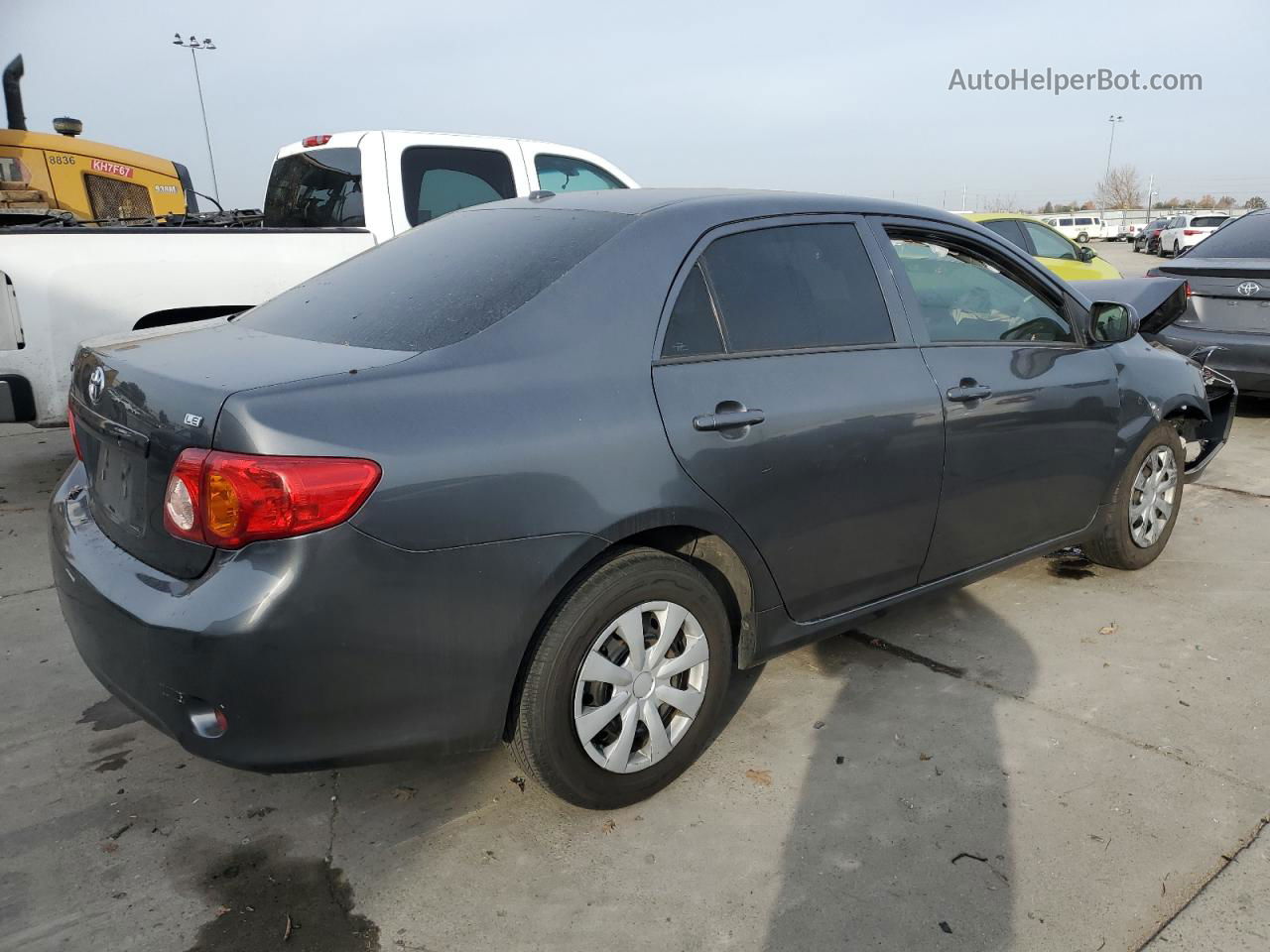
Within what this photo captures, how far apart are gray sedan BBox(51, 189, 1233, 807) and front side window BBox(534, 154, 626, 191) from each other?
364cm

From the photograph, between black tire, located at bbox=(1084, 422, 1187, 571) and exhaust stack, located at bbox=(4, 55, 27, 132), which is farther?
exhaust stack, located at bbox=(4, 55, 27, 132)

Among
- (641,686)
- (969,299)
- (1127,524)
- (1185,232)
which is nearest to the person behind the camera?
(641,686)

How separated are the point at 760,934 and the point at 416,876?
34.3 inches

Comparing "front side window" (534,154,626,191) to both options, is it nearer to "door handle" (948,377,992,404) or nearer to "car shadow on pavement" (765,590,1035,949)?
"door handle" (948,377,992,404)

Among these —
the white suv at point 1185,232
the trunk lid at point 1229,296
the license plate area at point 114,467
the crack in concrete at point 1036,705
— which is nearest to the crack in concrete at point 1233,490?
the trunk lid at point 1229,296

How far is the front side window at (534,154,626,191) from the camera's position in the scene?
702 cm

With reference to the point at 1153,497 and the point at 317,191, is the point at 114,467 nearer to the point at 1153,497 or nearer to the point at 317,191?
the point at 1153,497

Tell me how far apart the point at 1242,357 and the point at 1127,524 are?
360cm

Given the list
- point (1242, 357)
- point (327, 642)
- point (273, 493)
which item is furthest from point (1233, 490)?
point (273, 493)

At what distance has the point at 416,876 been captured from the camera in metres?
2.57

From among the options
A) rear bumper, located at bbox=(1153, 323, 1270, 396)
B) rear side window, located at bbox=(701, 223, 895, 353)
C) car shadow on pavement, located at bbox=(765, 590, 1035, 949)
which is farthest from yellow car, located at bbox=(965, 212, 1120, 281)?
rear side window, located at bbox=(701, 223, 895, 353)

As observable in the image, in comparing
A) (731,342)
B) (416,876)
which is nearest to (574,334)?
(731,342)

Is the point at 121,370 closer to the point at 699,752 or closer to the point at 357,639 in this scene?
the point at 357,639

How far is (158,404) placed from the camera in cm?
239
